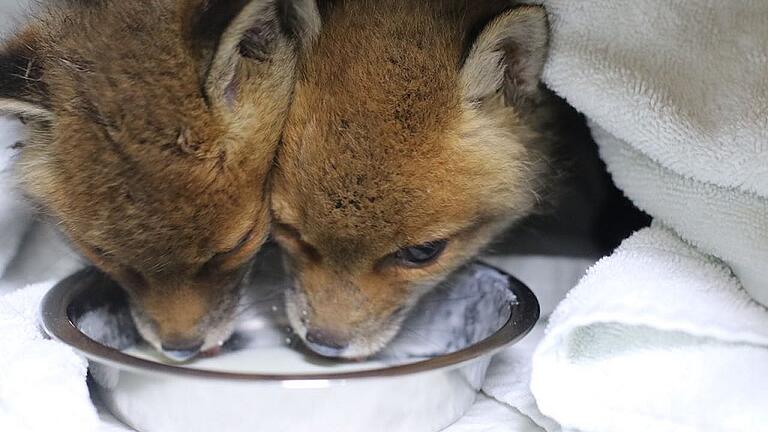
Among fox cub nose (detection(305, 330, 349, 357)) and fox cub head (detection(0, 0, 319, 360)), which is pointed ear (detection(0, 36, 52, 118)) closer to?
fox cub head (detection(0, 0, 319, 360))

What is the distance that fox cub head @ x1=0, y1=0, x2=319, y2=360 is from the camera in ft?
4.37

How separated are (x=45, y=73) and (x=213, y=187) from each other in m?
0.33

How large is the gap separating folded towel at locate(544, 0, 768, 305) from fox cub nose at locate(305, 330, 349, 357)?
22.3 inches

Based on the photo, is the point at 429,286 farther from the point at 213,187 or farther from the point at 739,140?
the point at 739,140

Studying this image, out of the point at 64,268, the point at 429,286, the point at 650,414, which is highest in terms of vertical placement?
the point at 650,414

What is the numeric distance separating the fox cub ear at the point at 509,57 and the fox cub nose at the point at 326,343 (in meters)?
0.46

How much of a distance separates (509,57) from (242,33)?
0.44m

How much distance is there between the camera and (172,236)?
4.46ft

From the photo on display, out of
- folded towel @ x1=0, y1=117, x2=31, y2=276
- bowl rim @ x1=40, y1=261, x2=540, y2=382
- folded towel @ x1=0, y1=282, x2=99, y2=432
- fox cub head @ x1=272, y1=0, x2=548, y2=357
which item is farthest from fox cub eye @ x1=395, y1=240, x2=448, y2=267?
folded towel @ x1=0, y1=117, x2=31, y2=276

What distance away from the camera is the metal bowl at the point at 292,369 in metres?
1.27

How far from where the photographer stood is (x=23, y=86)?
1442 millimetres

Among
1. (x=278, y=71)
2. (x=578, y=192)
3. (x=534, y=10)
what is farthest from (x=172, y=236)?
(x=578, y=192)

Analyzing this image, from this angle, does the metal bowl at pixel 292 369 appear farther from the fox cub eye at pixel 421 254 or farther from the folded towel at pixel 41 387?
the fox cub eye at pixel 421 254

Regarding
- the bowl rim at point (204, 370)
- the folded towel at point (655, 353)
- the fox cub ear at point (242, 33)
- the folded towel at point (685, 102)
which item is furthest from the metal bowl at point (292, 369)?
the fox cub ear at point (242, 33)
